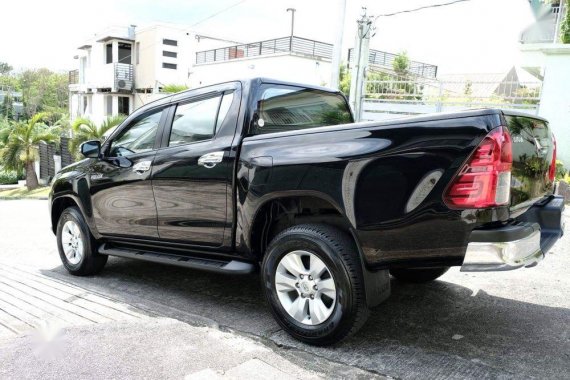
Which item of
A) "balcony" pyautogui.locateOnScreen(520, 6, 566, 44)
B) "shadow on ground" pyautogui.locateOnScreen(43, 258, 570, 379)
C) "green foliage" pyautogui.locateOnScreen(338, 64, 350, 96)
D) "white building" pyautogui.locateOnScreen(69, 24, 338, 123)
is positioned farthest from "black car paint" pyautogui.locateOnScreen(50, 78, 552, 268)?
"green foliage" pyautogui.locateOnScreen(338, 64, 350, 96)

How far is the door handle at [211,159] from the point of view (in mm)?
3871

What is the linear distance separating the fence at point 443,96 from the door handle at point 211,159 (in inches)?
300

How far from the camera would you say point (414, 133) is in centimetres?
285

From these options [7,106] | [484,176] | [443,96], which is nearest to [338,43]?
[443,96]

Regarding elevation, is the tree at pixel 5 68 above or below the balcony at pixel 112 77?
above

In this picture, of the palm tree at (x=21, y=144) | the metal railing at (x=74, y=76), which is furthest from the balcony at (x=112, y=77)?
the palm tree at (x=21, y=144)

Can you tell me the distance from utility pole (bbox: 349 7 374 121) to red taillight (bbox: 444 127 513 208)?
36.1 feet

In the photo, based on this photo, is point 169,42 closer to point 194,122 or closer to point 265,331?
point 194,122

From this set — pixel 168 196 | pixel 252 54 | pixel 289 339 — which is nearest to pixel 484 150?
pixel 289 339

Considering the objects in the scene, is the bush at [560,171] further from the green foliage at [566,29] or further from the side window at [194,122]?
the side window at [194,122]

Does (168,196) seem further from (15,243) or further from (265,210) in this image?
(15,243)

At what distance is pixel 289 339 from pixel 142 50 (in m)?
31.7

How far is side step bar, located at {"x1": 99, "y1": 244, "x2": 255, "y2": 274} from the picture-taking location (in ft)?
12.6

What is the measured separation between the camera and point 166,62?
30.4 metres
